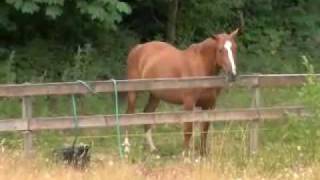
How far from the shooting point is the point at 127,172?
8.65 m

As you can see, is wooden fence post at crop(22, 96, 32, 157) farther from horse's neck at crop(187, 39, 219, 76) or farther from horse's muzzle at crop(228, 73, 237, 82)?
horse's neck at crop(187, 39, 219, 76)

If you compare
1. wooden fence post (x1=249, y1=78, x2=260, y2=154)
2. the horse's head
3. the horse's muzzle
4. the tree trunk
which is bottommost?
wooden fence post (x1=249, y1=78, x2=260, y2=154)

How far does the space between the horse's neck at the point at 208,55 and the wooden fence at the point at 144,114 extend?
84cm

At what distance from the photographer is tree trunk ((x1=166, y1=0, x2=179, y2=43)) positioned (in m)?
18.9

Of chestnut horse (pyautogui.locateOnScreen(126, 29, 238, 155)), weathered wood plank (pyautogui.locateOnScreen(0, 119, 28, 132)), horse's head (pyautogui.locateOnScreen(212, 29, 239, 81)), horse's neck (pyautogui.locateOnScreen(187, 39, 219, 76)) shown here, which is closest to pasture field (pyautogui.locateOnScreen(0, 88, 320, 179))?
weathered wood plank (pyautogui.locateOnScreen(0, 119, 28, 132))

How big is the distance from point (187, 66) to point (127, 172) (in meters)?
3.66

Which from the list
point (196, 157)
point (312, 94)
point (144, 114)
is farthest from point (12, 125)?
point (312, 94)

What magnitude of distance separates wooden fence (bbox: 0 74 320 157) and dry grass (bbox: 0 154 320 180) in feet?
2.10

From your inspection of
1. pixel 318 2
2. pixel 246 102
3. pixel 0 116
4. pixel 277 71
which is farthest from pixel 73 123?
pixel 318 2

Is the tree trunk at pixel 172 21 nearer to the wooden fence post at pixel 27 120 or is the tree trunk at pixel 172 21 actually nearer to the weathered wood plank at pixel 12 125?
the wooden fence post at pixel 27 120

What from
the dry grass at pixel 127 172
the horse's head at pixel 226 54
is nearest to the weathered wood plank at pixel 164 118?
the horse's head at pixel 226 54

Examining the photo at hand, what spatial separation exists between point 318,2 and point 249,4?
1855 mm

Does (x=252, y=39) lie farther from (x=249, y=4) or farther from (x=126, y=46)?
(x=126, y=46)

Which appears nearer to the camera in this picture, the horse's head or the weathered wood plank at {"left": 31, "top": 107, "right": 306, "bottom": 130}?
the weathered wood plank at {"left": 31, "top": 107, "right": 306, "bottom": 130}
